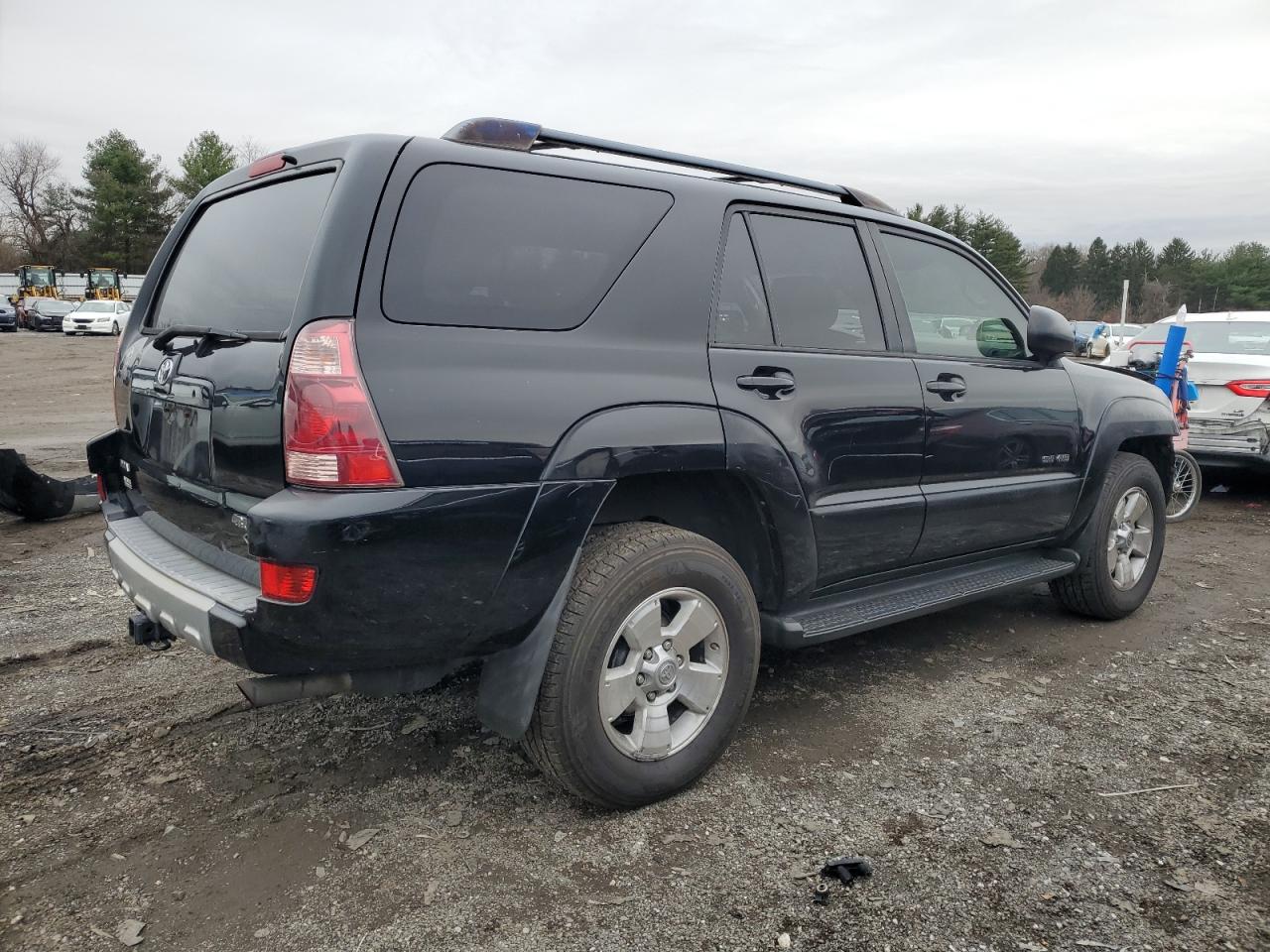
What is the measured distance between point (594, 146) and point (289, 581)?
1643mm

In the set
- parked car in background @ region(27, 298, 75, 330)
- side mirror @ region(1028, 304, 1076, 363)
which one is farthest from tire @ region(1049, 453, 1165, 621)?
parked car in background @ region(27, 298, 75, 330)

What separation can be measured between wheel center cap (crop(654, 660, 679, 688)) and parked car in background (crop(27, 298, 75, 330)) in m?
41.6

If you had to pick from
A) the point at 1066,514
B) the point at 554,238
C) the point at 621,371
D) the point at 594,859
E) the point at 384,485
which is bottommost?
the point at 594,859

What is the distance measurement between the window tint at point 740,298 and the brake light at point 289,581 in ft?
4.67

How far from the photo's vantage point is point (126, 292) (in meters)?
48.3

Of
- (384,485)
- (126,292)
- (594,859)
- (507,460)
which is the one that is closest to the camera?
(384,485)

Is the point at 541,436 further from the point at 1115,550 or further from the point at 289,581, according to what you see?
the point at 1115,550

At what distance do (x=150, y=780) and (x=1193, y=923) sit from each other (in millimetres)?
2958

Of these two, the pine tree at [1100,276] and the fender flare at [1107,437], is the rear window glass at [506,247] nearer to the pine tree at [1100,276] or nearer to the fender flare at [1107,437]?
the fender flare at [1107,437]

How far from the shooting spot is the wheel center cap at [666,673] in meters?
2.68

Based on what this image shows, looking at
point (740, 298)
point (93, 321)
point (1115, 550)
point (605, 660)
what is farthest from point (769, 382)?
point (93, 321)

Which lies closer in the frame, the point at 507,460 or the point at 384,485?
the point at 384,485

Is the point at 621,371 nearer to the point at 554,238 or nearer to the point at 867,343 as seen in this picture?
the point at 554,238

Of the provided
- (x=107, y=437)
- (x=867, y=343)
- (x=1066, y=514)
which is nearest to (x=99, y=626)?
(x=107, y=437)
